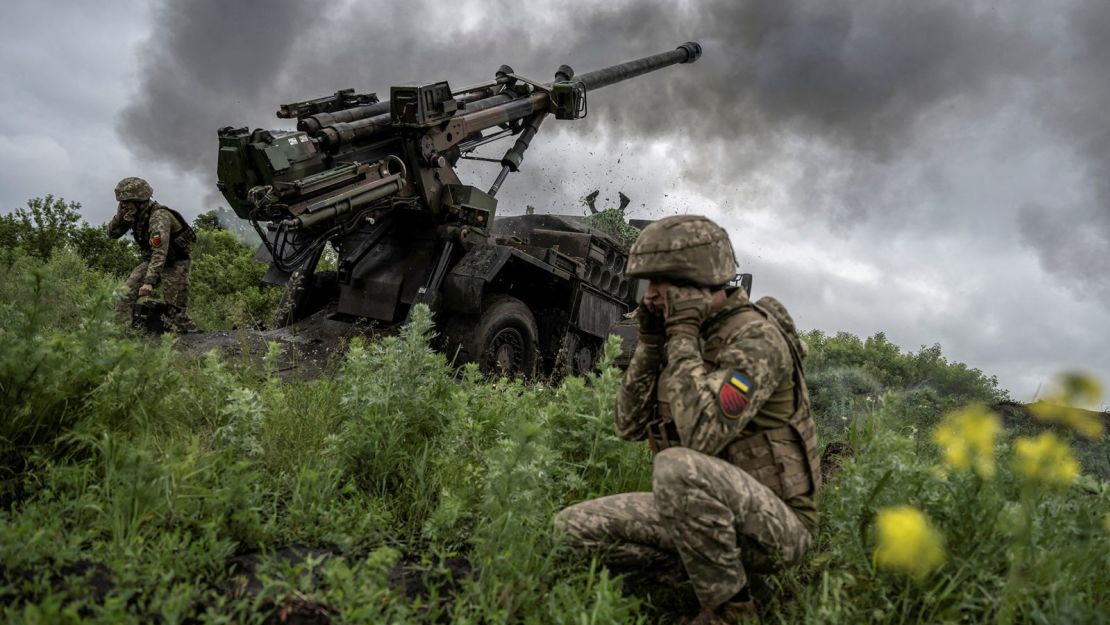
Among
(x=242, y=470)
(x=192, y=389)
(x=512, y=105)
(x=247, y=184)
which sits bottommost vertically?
(x=242, y=470)

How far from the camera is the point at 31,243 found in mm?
12656

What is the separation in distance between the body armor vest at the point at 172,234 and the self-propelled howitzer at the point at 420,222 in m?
0.98

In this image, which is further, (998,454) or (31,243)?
(31,243)

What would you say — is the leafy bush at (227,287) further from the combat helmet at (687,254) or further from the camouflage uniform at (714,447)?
the combat helmet at (687,254)

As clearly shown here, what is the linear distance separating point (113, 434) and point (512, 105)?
6764 mm

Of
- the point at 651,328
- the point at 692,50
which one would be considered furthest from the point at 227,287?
the point at 651,328

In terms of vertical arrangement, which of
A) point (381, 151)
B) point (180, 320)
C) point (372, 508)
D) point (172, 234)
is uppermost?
point (381, 151)

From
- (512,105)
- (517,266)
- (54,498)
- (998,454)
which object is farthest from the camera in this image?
(512,105)

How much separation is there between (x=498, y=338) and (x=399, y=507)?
4.68 metres

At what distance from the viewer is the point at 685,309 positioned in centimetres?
307

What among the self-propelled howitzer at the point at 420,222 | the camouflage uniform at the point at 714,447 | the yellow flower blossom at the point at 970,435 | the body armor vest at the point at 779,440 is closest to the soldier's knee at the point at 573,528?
the camouflage uniform at the point at 714,447

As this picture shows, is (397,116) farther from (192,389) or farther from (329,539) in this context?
(329,539)

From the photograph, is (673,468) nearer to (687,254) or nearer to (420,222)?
(687,254)

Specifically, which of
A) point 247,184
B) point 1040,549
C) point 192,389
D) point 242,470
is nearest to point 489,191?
point 247,184
